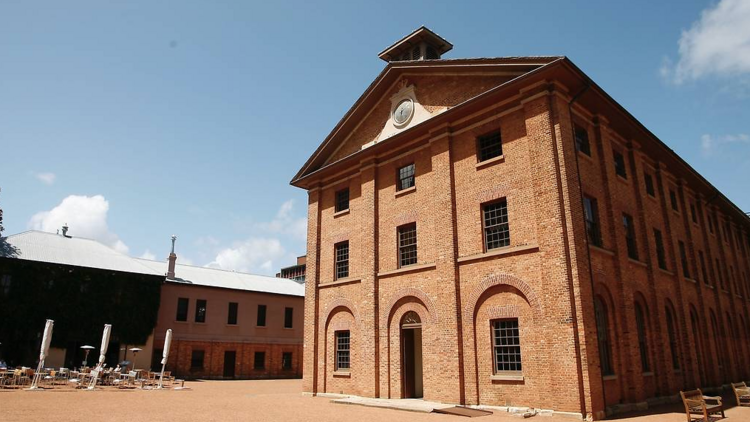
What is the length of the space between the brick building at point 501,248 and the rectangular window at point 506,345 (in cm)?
5

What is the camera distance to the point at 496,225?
16906mm

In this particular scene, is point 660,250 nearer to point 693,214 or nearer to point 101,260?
point 693,214

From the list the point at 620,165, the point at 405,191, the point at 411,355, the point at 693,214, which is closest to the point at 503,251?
the point at 405,191

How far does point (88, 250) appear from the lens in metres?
35.6

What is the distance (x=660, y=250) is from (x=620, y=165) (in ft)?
15.3

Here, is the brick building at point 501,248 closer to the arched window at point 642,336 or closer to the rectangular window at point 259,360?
the arched window at point 642,336

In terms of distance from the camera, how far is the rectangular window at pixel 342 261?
74.5 feet

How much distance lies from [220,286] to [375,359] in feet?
74.3

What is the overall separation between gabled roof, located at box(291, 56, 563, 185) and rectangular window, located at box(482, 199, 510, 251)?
445 centimetres

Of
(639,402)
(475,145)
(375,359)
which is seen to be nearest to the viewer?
(639,402)

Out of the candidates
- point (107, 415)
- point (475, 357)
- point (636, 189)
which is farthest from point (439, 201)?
point (107, 415)

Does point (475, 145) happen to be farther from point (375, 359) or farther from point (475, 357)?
point (375, 359)

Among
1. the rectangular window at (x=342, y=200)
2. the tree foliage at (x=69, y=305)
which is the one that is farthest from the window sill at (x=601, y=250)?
the tree foliage at (x=69, y=305)

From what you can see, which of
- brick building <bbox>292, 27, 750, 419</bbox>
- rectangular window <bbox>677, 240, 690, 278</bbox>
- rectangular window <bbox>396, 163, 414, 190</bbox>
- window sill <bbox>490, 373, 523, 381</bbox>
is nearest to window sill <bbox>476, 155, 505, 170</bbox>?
brick building <bbox>292, 27, 750, 419</bbox>
